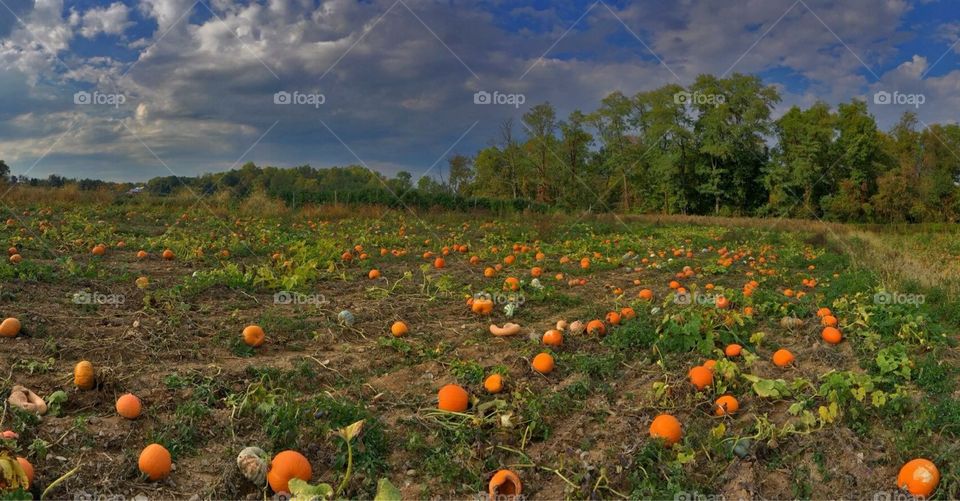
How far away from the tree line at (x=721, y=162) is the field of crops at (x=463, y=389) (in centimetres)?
3724

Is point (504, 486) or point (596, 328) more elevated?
point (596, 328)

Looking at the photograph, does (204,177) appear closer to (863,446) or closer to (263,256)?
(263,256)

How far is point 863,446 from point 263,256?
1005 cm

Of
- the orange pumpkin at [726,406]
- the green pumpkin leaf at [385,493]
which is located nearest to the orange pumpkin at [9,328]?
the green pumpkin leaf at [385,493]

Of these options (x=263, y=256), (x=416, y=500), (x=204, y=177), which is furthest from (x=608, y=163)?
(x=416, y=500)

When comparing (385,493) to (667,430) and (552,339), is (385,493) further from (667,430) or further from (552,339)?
(552,339)

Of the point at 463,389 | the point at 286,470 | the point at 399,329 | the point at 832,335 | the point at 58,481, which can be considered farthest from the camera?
the point at 399,329

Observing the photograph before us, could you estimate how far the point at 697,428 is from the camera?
4016 millimetres

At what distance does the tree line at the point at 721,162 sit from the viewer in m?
46.9

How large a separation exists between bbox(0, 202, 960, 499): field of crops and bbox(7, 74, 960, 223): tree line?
37.2 meters

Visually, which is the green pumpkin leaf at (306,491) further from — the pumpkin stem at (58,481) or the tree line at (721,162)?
the tree line at (721,162)

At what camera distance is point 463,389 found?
443cm

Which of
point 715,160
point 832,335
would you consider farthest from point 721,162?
point 832,335

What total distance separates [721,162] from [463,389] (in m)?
51.4
